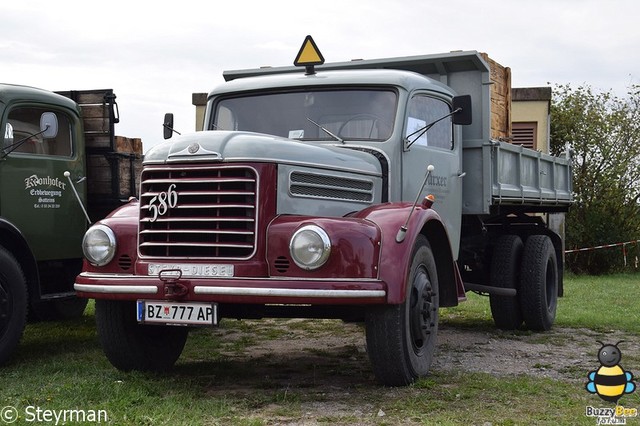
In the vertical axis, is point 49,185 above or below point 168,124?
below

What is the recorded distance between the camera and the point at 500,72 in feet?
30.4

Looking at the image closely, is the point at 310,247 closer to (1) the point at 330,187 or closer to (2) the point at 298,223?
(2) the point at 298,223

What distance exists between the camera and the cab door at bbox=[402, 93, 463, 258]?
6.68m

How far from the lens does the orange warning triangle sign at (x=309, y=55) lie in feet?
23.2

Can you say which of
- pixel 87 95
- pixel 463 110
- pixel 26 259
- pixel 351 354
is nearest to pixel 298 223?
pixel 463 110

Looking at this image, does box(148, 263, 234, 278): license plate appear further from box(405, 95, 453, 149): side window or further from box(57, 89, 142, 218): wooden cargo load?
box(57, 89, 142, 218): wooden cargo load

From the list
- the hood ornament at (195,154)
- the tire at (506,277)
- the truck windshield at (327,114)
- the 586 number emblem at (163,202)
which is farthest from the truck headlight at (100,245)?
the tire at (506,277)

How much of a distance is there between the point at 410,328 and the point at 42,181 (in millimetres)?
3520

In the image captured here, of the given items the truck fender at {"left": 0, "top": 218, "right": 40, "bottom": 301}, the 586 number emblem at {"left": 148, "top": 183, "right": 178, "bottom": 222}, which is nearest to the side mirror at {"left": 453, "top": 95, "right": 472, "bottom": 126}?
the 586 number emblem at {"left": 148, "top": 183, "right": 178, "bottom": 222}

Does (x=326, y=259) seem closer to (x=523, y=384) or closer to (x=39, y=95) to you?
(x=523, y=384)

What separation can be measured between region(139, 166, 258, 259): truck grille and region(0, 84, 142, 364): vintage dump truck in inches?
68.5

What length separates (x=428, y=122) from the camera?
712cm

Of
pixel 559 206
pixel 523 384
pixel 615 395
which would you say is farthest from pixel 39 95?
pixel 559 206

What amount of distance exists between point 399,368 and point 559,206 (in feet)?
18.8
